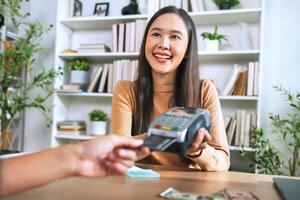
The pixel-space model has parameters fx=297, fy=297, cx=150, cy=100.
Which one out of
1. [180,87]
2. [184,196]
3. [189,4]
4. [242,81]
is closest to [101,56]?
[189,4]

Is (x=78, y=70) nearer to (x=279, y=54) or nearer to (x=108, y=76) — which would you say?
(x=108, y=76)

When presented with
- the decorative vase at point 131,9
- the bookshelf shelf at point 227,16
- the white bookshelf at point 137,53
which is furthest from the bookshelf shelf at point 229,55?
the decorative vase at point 131,9

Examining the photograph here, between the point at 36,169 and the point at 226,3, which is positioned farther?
the point at 226,3

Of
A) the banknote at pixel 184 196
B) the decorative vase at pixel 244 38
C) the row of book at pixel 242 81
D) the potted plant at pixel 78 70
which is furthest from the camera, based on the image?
the potted plant at pixel 78 70

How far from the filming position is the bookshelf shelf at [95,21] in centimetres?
224

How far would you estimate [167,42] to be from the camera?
116 centimetres

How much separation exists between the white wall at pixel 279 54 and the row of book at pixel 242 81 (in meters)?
0.18

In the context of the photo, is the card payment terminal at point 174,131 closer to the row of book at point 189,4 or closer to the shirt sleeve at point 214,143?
the shirt sleeve at point 214,143

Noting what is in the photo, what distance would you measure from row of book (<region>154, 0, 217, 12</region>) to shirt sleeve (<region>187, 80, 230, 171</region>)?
1077 millimetres

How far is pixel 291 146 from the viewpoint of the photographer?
2070 mm

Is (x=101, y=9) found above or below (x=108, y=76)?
above

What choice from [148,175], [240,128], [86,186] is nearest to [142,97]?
[148,175]

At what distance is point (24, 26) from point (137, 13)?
1.05m

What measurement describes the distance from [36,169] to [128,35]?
1.92 m
